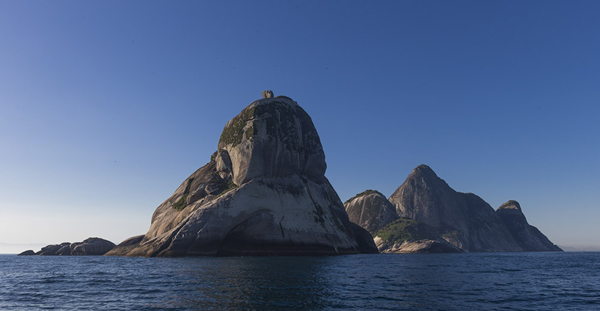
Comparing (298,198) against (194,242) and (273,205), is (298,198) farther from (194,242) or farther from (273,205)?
(194,242)

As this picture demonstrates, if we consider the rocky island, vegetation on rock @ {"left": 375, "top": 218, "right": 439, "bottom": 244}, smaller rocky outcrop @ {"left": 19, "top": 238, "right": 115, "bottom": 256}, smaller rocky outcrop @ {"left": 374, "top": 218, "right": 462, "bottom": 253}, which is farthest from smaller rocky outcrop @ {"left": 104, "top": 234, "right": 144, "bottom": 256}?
the rocky island

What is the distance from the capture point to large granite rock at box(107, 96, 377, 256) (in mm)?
63781

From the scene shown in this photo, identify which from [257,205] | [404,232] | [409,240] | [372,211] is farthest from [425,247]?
[257,205]

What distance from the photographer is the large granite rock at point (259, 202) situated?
6378cm

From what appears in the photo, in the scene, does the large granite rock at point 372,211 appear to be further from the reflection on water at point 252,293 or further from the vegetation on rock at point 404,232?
the reflection on water at point 252,293

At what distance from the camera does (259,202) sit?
70562 mm

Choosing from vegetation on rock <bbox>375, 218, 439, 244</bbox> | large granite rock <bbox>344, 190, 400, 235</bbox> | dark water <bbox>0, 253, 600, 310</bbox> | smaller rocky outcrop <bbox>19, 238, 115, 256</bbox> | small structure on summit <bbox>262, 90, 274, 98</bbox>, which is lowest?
dark water <bbox>0, 253, 600, 310</bbox>

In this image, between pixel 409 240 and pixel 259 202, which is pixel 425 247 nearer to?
pixel 409 240

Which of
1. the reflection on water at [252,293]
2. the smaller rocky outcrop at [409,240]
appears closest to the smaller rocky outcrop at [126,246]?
the reflection on water at [252,293]

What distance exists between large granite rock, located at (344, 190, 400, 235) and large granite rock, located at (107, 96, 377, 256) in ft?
170

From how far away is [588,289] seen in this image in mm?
24703

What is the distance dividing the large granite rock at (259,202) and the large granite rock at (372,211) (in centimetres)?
5181

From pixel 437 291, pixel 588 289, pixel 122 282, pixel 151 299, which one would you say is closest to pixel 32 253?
pixel 122 282

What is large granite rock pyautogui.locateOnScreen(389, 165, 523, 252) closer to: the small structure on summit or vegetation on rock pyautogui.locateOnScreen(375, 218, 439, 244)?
vegetation on rock pyautogui.locateOnScreen(375, 218, 439, 244)
